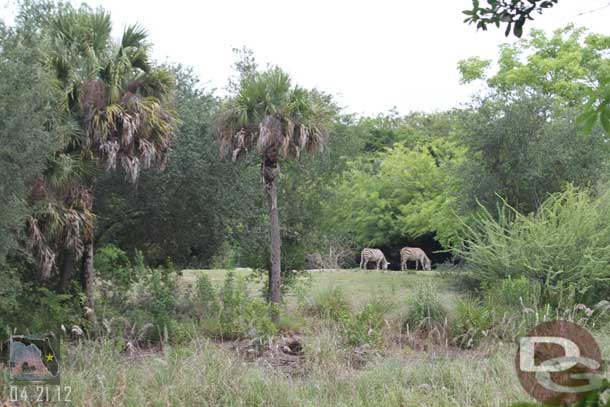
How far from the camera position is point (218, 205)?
48.6ft

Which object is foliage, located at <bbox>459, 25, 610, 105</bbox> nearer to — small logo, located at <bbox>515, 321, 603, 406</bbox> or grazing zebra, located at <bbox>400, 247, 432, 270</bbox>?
grazing zebra, located at <bbox>400, 247, 432, 270</bbox>

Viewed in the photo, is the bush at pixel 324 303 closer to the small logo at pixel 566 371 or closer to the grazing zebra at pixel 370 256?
the small logo at pixel 566 371

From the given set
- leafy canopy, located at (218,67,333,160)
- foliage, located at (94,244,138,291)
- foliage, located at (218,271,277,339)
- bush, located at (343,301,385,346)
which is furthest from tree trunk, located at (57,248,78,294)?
bush, located at (343,301,385,346)

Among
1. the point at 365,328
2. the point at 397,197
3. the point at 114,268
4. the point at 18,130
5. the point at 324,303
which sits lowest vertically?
the point at 365,328

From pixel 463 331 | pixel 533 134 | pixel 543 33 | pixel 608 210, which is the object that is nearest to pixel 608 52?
pixel 543 33

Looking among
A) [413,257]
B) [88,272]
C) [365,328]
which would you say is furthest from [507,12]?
[413,257]

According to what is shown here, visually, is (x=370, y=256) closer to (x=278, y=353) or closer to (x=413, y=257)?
(x=413, y=257)

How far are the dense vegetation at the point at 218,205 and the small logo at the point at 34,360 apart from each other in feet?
1.37

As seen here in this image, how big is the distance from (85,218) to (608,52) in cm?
2544

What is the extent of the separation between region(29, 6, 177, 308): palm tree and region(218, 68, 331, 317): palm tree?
148 centimetres

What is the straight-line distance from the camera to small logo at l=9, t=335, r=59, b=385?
24.5 feet

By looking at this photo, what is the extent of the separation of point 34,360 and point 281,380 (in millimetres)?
3076

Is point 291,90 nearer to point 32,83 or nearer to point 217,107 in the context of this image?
point 217,107

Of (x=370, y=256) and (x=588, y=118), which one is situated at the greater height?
(x=370, y=256)
